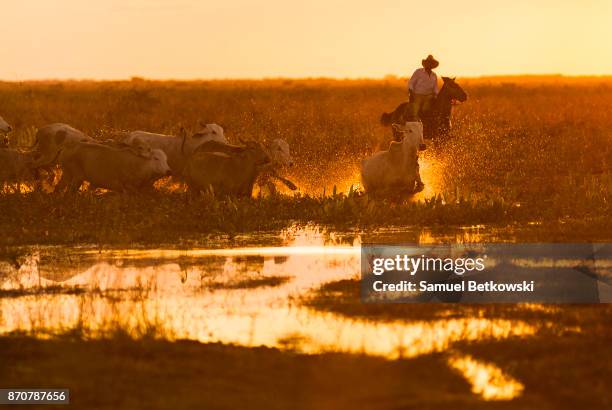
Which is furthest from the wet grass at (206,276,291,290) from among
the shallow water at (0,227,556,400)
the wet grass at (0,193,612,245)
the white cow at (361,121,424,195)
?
the white cow at (361,121,424,195)

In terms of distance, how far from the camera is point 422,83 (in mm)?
22938

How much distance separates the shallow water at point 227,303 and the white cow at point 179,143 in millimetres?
5314

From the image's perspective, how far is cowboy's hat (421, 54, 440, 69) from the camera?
23.0 metres

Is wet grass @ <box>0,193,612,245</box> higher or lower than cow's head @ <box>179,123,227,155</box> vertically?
lower

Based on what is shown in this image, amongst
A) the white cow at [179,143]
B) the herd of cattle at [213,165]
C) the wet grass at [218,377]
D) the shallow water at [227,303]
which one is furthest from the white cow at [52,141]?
the wet grass at [218,377]

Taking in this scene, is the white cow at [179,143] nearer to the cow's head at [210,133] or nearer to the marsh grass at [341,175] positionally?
the cow's head at [210,133]

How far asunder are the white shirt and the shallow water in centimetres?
830

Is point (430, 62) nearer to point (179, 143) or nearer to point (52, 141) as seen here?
point (179, 143)

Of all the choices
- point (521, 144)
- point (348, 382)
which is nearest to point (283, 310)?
point (348, 382)

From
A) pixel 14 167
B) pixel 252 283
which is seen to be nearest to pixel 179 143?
pixel 14 167

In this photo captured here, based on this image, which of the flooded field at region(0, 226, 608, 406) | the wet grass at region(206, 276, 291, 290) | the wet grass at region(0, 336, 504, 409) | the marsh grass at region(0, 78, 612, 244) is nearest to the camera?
the wet grass at region(0, 336, 504, 409)

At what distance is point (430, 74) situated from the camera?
76.0ft

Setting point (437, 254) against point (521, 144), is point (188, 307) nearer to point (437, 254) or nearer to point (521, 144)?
point (437, 254)

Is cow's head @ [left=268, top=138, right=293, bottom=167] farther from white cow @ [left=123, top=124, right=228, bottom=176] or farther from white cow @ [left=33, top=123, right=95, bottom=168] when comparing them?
white cow @ [left=33, top=123, right=95, bottom=168]
